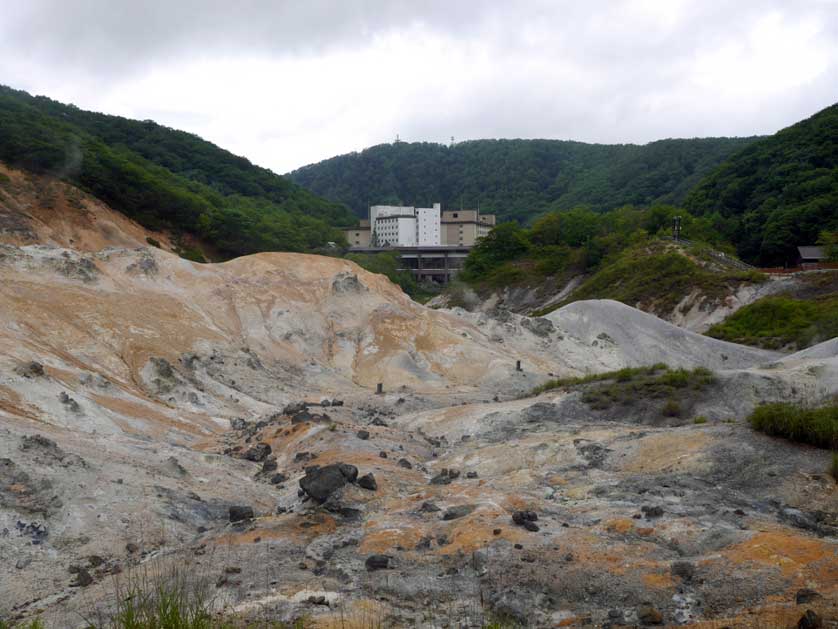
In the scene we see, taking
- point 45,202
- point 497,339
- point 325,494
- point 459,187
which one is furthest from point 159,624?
point 459,187

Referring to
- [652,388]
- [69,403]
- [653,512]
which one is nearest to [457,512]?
[653,512]

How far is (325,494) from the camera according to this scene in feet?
41.3

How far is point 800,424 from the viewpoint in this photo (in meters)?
13.6

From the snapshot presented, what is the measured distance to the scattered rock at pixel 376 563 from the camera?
31.6 feet

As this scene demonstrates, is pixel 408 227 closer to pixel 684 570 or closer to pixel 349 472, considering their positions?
pixel 349 472

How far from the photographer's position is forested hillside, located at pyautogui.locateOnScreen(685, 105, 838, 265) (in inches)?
2618

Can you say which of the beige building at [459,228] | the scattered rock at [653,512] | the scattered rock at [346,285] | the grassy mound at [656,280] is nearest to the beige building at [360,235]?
the beige building at [459,228]

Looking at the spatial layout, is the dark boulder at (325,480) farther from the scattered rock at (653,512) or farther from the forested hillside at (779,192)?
the forested hillside at (779,192)

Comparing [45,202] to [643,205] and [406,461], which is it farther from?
[643,205]

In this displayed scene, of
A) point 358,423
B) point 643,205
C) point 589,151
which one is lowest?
point 358,423

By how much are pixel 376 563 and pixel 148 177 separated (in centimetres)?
6146

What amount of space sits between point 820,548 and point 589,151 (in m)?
163

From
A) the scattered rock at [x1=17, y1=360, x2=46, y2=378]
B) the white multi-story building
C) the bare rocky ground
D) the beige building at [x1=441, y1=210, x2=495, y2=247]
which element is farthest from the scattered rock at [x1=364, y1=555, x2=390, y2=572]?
the beige building at [x1=441, y1=210, x2=495, y2=247]

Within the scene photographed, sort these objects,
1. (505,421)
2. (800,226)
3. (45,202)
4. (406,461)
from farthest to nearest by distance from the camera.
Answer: (800,226) < (45,202) < (505,421) < (406,461)
